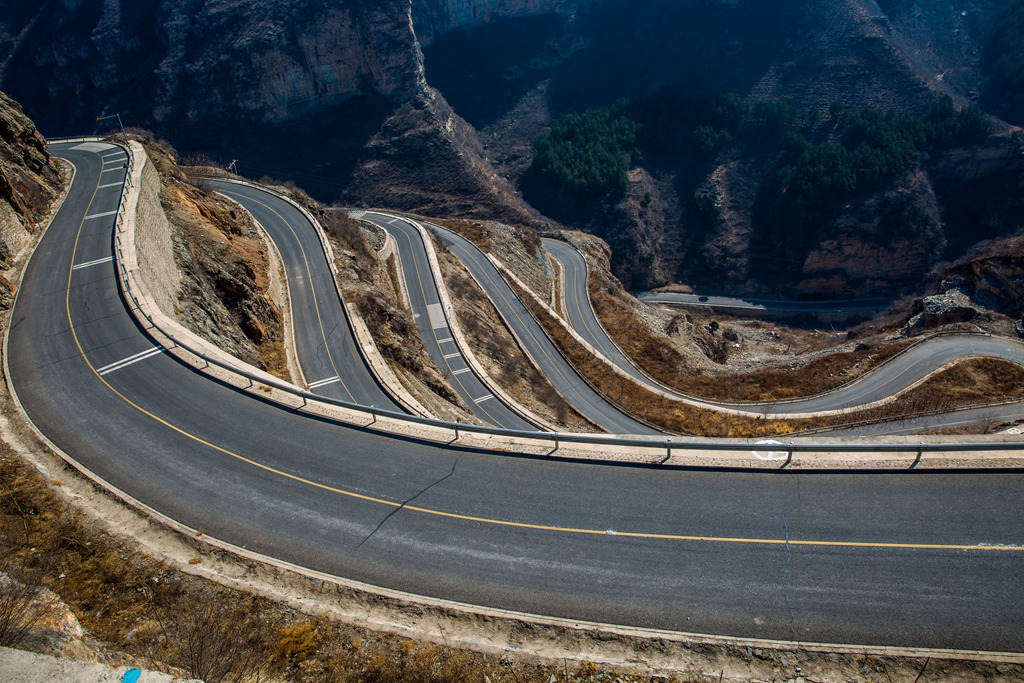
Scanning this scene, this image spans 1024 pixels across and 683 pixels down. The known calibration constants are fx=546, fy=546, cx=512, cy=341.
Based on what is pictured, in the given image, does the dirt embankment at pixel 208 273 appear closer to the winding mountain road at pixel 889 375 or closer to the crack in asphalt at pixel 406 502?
the crack in asphalt at pixel 406 502

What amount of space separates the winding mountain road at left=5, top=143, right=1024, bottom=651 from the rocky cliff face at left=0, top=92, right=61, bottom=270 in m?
13.9

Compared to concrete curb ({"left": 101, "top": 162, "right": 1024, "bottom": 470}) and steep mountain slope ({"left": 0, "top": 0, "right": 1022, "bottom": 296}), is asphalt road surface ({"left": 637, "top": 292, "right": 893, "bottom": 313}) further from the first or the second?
concrete curb ({"left": 101, "top": 162, "right": 1024, "bottom": 470})

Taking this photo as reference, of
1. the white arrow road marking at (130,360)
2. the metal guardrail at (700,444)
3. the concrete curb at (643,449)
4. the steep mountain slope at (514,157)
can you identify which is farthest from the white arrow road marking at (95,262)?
the steep mountain slope at (514,157)

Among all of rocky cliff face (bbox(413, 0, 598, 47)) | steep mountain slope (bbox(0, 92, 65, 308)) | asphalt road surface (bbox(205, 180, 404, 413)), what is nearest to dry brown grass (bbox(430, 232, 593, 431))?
asphalt road surface (bbox(205, 180, 404, 413))

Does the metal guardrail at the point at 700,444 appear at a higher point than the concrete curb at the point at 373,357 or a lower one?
higher

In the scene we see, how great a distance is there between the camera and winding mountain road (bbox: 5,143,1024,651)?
12094mm

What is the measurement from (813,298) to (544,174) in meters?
50.4

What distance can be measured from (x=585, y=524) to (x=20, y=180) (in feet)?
124

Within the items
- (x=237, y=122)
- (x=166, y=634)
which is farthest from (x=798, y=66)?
(x=166, y=634)

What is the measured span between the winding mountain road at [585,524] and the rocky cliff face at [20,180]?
1394cm

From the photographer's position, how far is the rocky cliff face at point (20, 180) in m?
28.2

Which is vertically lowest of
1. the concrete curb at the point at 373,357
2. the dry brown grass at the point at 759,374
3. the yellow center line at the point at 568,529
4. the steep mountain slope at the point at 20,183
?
the dry brown grass at the point at 759,374

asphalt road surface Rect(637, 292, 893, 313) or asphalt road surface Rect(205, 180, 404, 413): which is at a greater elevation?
asphalt road surface Rect(205, 180, 404, 413)

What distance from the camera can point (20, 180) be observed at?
1250 inches
